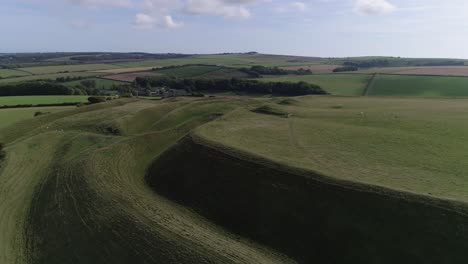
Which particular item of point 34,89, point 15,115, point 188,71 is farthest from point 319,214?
point 188,71

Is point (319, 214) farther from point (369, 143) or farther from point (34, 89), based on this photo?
point (34, 89)

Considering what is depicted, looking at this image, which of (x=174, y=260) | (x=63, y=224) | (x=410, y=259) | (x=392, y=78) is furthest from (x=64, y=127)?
(x=392, y=78)

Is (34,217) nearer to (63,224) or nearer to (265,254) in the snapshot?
(63,224)

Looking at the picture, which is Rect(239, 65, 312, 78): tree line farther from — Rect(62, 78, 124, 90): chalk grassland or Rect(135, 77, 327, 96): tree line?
Rect(62, 78, 124, 90): chalk grassland

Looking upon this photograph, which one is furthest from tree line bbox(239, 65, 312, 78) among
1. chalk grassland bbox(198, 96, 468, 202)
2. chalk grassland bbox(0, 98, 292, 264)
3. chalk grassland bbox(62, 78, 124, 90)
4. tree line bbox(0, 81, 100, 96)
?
chalk grassland bbox(0, 98, 292, 264)

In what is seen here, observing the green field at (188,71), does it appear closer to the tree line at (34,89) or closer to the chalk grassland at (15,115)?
the tree line at (34,89)

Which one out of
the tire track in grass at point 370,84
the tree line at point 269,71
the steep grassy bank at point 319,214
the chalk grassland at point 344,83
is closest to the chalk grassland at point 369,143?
the steep grassy bank at point 319,214
